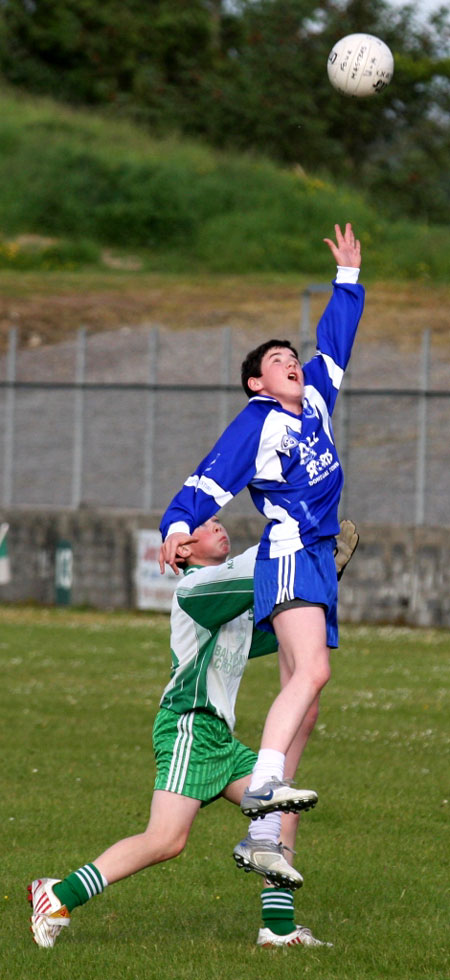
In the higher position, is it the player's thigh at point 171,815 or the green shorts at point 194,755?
the green shorts at point 194,755

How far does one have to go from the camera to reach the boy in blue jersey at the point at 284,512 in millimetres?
5461

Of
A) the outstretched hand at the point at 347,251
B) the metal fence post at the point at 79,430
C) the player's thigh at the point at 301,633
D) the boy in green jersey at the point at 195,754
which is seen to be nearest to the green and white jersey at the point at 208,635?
the boy in green jersey at the point at 195,754

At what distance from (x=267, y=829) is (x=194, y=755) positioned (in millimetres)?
472

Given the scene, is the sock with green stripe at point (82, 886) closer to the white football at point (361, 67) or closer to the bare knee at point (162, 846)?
the bare knee at point (162, 846)

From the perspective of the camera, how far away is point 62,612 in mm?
20922

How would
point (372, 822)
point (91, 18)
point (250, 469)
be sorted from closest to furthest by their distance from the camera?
point (250, 469)
point (372, 822)
point (91, 18)

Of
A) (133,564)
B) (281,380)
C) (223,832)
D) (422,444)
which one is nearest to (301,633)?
(281,380)

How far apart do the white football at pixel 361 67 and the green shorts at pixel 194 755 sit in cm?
355

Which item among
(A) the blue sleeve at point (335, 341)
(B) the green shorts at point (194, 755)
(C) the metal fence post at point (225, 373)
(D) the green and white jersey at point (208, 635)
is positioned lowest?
(B) the green shorts at point (194, 755)

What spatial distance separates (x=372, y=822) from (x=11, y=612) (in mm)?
13171

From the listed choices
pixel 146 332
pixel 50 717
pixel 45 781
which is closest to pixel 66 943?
pixel 45 781

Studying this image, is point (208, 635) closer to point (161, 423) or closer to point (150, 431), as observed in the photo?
point (150, 431)

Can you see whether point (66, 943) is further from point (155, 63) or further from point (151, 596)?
point (155, 63)

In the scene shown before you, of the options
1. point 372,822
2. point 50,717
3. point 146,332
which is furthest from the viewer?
point 146,332
